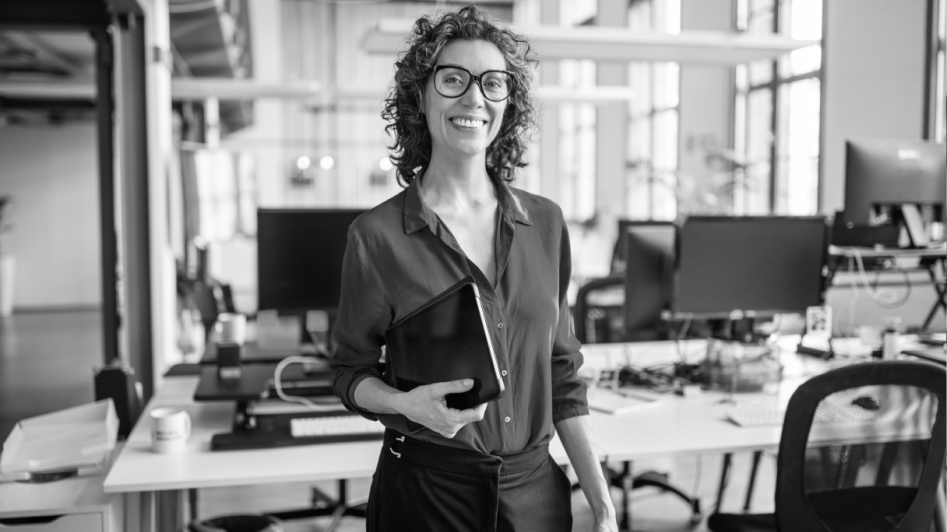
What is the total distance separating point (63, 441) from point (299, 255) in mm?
866

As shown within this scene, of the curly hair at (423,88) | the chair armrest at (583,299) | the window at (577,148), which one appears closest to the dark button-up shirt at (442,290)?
the curly hair at (423,88)

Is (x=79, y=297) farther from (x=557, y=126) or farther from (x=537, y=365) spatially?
(x=537, y=365)

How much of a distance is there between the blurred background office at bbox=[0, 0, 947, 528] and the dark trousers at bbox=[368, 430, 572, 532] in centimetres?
64

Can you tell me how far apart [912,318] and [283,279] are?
3.59 metres

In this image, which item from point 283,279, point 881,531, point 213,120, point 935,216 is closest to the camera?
point 881,531

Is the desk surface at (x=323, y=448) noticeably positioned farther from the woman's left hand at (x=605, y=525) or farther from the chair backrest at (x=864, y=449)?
the woman's left hand at (x=605, y=525)

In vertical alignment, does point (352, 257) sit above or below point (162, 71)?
below

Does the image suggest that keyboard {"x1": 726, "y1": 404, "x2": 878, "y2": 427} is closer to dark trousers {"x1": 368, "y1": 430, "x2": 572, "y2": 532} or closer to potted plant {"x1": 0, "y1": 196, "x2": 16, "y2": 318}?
dark trousers {"x1": 368, "y1": 430, "x2": 572, "y2": 532}

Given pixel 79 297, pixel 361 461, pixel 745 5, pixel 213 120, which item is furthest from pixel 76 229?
pixel 361 461

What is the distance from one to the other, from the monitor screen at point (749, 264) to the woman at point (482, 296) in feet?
4.59

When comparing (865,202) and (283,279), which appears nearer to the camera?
(283,279)

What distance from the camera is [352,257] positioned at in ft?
4.39

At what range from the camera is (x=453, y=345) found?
48.6 inches

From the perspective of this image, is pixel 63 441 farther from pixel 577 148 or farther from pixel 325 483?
pixel 577 148
